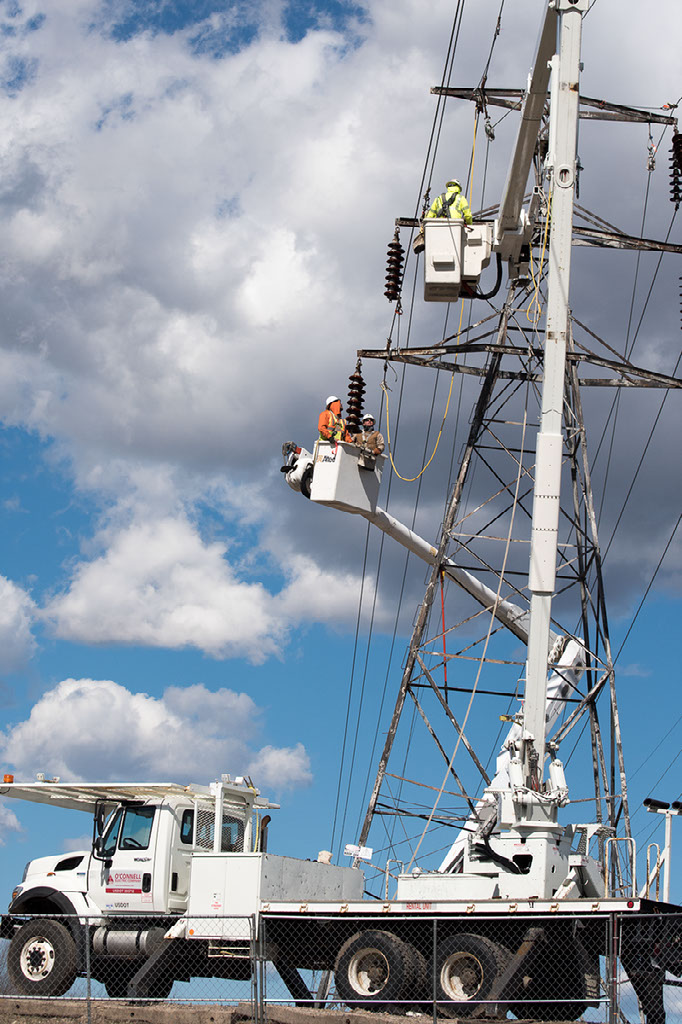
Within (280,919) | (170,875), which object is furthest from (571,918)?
(170,875)

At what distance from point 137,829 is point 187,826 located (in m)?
0.65

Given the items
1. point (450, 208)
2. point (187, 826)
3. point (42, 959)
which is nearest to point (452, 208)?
point (450, 208)

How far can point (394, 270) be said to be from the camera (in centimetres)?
2192

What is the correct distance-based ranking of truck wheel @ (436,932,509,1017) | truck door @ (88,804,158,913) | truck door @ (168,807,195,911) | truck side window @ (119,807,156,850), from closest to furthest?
truck wheel @ (436,932,509,1017), truck door @ (88,804,158,913), truck door @ (168,807,195,911), truck side window @ (119,807,156,850)

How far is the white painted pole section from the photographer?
53.1 ft

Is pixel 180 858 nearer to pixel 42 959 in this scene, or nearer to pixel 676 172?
pixel 42 959

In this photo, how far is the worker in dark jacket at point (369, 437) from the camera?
21.1 meters

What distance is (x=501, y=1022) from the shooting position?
14.1m

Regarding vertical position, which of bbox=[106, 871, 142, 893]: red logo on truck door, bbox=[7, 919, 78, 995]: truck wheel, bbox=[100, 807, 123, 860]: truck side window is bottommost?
bbox=[7, 919, 78, 995]: truck wheel

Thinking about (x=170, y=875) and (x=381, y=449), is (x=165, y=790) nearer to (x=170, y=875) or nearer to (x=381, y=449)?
(x=170, y=875)

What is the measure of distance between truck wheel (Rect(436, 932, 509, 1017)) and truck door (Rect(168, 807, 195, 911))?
3.88 meters

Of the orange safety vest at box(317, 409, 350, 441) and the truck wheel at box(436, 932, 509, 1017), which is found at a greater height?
the orange safety vest at box(317, 409, 350, 441)

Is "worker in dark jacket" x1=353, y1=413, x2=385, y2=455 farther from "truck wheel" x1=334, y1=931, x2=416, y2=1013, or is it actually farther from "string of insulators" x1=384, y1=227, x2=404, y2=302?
"truck wheel" x1=334, y1=931, x2=416, y2=1013

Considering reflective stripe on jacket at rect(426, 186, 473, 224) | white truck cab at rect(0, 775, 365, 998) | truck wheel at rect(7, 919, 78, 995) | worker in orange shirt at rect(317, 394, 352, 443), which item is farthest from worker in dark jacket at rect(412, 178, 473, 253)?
truck wheel at rect(7, 919, 78, 995)
